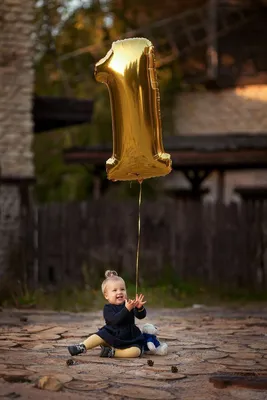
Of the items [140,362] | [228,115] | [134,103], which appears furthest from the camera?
[228,115]

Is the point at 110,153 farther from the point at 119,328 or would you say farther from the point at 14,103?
the point at 119,328

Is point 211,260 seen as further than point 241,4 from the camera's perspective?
No

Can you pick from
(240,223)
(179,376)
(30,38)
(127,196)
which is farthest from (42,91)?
(179,376)

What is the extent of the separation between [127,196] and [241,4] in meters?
6.17

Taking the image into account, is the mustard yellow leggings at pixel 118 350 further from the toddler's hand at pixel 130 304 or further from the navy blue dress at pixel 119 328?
the toddler's hand at pixel 130 304

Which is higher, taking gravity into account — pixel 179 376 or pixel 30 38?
pixel 30 38

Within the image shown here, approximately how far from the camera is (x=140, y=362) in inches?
279

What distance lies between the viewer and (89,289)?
13.1 metres

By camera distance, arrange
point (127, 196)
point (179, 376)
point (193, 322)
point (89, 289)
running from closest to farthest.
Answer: point (179, 376) → point (193, 322) → point (89, 289) → point (127, 196)

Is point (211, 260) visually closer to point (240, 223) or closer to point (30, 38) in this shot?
point (240, 223)

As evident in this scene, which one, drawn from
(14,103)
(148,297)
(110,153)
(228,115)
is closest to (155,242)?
(148,297)

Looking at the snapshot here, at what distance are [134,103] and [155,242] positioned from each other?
6.89m

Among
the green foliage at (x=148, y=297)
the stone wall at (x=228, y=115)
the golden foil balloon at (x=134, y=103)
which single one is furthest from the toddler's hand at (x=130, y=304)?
the stone wall at (x=228, y=115)

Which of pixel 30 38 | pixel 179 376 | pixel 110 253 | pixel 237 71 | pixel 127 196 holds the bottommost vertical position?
pixel 179 376
